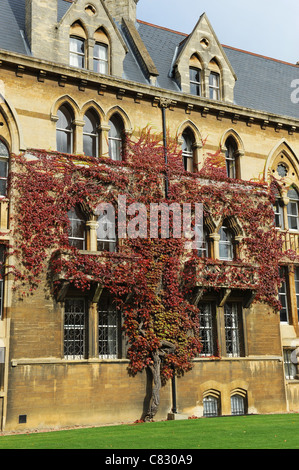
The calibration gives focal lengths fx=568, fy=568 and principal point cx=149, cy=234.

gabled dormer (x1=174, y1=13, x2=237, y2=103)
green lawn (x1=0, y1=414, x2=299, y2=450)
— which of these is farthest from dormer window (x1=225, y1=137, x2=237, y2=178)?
green lawn (x1=0, y1=414, x2=299, y2=450)

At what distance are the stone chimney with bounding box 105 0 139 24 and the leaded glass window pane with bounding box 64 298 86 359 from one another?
13.5 metres

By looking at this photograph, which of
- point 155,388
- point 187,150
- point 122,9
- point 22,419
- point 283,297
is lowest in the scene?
point 22,419

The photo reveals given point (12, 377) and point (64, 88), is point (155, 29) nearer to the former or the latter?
point (64, 88)

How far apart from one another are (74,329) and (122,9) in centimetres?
1489

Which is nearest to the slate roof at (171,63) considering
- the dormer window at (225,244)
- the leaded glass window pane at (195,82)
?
the leaded glass window pane at (195,82)

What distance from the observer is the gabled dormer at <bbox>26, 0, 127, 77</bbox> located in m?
21.4

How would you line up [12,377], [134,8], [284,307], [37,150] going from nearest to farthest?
[12,377] → [37,150] → [284,307] → [134,8]

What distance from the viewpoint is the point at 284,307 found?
79.8ft

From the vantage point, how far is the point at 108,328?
66.1ft

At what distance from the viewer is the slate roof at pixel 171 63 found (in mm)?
22016

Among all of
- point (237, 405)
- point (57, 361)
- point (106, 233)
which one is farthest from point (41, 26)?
point (237, 405)

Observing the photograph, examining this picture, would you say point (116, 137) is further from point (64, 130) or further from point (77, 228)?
point (77, 228)

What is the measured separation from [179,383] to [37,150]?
9750 millimetres

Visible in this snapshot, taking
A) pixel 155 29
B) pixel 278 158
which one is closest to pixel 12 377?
pixel 278 158
